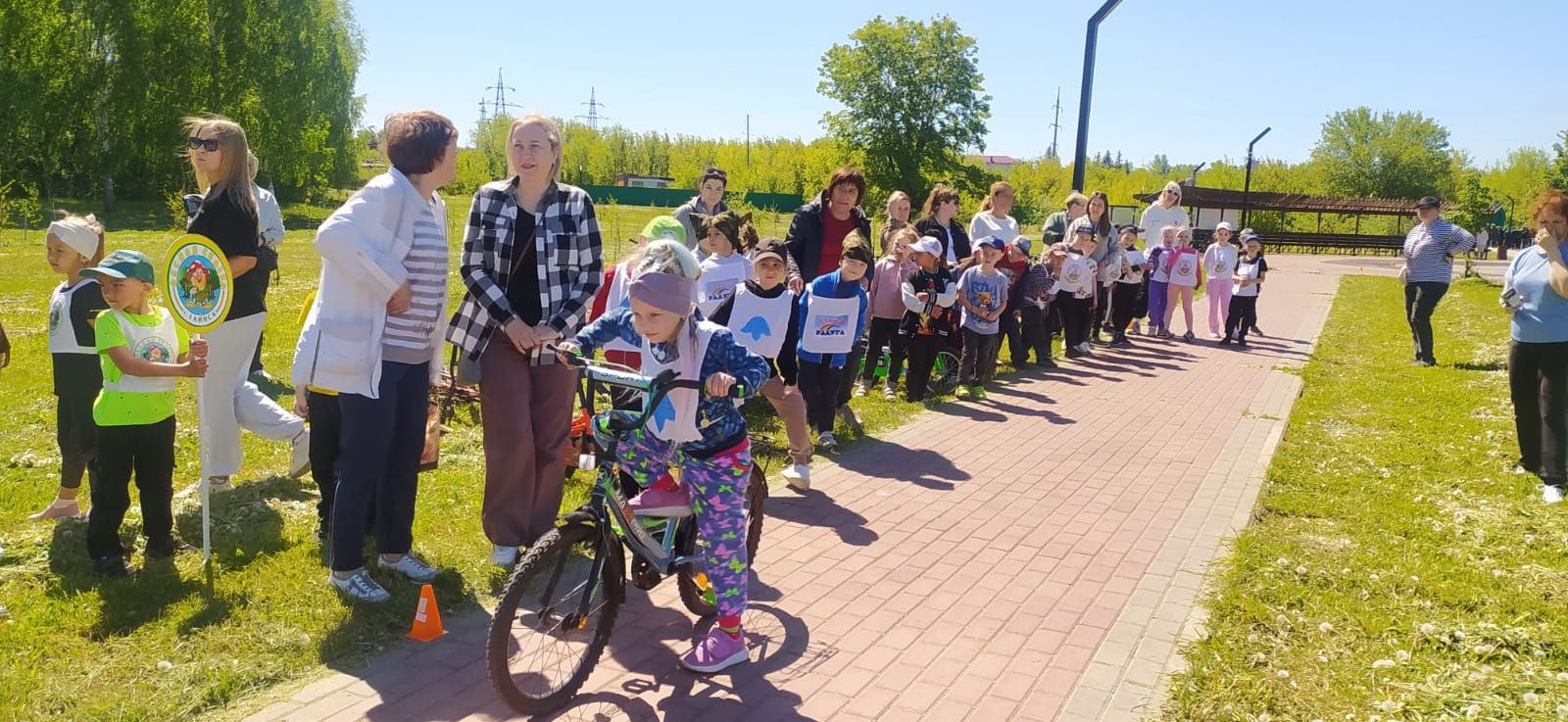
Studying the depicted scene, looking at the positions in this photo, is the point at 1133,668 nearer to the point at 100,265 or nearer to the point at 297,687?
the point at 297,687

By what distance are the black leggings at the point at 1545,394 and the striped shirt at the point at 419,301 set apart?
6.77 metres

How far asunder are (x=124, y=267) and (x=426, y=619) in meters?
2.10

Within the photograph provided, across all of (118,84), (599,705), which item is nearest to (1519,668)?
(599,705)

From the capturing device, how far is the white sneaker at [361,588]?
14.4 feet

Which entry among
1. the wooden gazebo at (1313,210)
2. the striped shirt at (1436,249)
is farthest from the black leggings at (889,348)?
the wooden gazebo at (1313,210)

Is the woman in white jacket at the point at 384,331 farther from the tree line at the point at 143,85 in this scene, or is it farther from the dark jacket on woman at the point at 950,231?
the tree line at the point at 143,85

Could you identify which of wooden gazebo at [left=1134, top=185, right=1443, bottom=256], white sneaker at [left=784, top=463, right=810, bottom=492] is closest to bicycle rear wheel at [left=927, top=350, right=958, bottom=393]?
white sneaker at [left=784, top=463, right=810, bottom=492]

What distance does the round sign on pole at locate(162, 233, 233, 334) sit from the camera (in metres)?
4.39

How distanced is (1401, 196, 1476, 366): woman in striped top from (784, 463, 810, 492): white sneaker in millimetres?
9851

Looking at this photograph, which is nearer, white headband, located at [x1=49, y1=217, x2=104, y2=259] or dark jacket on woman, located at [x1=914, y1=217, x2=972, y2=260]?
white headband, located at [x1=49, y1=217, x2=104, y2=259]

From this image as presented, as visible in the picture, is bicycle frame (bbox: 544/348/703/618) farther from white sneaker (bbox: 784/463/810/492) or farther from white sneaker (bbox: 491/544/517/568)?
white sneaker (bbox: 784/463/810/492)

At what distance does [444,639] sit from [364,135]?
2694 inches

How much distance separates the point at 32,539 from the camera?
507 cm

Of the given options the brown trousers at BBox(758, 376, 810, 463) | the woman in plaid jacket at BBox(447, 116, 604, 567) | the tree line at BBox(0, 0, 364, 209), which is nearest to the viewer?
the woman in plaid jacket at BBox(447, 116, 604, 567)
